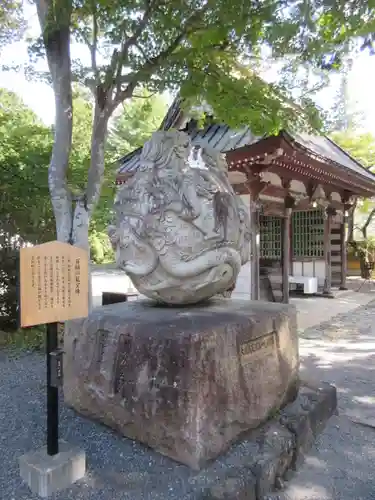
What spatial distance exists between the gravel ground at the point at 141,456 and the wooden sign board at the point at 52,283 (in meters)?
0.95

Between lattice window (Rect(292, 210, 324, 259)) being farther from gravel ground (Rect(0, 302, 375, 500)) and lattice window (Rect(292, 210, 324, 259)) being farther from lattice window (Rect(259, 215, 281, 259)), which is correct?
gravel ground (Rect(0, 302, 375, 500))

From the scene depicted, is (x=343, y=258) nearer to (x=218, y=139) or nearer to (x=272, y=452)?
(x=218, y=139)

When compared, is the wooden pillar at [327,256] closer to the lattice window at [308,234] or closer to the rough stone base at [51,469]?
the lattice window at [308,234]

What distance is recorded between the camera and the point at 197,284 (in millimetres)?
2982

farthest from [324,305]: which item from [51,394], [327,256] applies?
[51,394]

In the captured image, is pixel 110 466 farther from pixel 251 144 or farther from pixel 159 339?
pixel 251 144

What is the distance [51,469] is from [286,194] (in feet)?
25.0

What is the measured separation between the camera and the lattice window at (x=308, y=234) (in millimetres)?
11086

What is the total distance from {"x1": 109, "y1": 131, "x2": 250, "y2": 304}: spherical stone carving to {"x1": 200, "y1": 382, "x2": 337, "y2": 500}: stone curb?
108cm

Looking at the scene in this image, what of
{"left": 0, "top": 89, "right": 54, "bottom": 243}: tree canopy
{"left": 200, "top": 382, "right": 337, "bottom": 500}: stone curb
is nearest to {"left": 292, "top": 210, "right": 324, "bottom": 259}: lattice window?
{"left": 0, "top": 89, "right": 54, "bottom": 243}: tree canopy

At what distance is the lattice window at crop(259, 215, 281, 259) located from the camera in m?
10.8

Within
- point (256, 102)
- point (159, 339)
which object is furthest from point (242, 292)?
point (159, 339)

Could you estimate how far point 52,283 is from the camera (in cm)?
218

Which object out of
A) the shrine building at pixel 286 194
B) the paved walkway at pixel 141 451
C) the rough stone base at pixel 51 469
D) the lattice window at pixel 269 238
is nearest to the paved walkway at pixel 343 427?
the paved walkway at pixel 141 451
